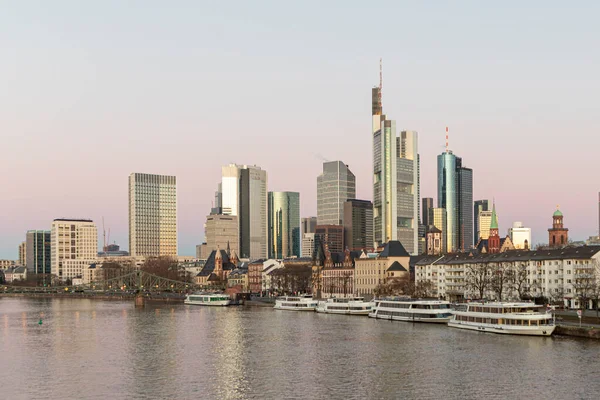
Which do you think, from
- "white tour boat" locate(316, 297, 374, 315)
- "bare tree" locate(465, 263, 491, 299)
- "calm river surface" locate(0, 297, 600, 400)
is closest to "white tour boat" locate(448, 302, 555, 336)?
"calm river surface" locate(0, 297, 600, 400)

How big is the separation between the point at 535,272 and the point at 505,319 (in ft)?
196

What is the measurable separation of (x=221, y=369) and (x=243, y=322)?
5943 centimetres

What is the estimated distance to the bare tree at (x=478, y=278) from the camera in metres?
157

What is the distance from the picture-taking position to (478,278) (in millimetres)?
173250

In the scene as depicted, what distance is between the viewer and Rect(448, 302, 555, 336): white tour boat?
334ft

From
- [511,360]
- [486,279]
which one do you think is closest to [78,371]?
[511,360]

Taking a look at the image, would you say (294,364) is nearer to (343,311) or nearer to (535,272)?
(343,311)

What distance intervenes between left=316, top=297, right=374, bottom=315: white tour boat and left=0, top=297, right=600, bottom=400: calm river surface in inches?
1241

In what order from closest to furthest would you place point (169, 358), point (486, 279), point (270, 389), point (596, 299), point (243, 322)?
point (270, 389) → point (169, 358) → point (596, 299) → point (243, 322) → point (486, 279)

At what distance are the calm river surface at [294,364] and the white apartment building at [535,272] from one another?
130 feet

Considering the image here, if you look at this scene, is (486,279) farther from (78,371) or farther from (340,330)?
(78,371)

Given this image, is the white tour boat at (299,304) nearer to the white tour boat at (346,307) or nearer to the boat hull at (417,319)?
the white tour boat at (346,307)

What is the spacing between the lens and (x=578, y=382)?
228ft

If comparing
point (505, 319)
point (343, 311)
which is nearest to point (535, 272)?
point (343, 311)
